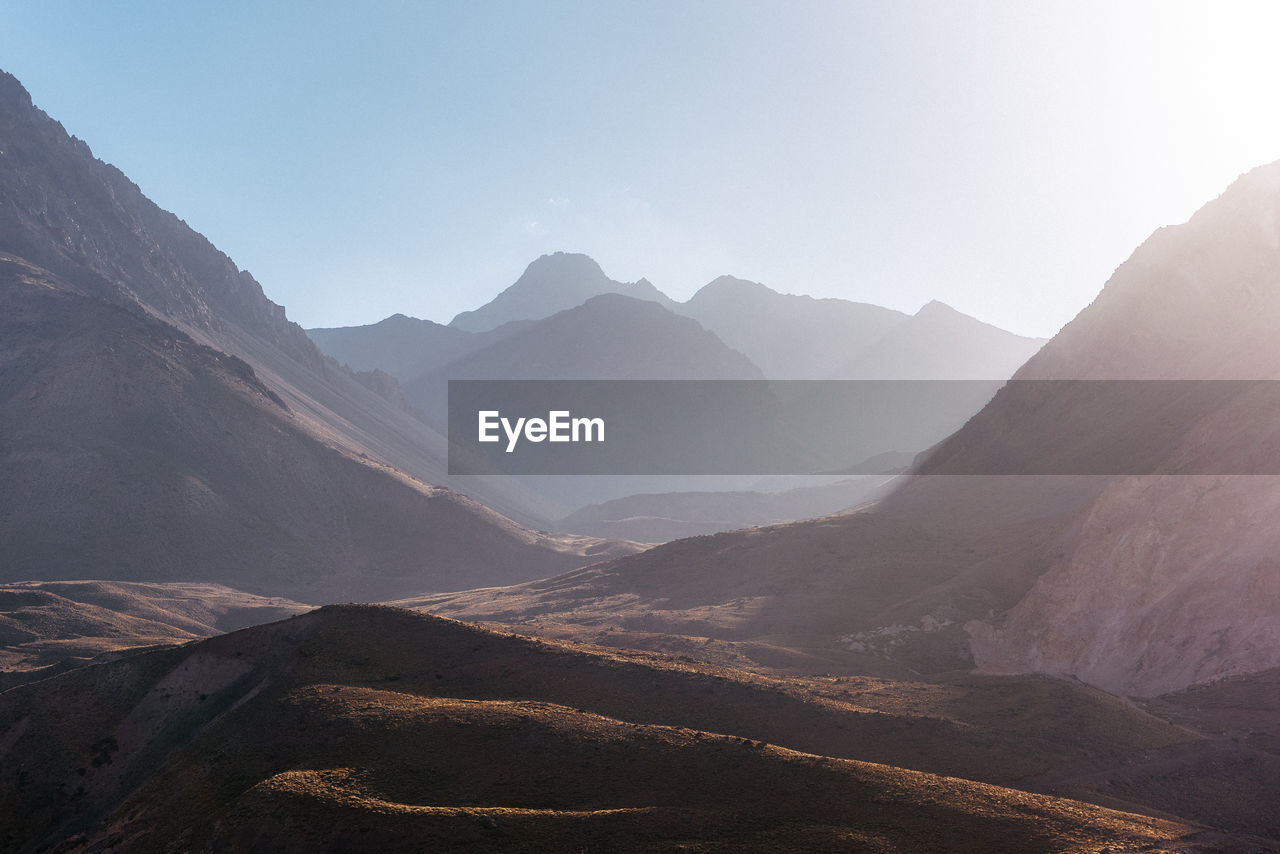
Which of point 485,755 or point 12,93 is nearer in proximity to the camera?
point 485,755

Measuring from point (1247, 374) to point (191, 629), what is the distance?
117518 mm

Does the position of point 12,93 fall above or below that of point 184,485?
above

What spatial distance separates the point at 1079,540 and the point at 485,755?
53.1 metres

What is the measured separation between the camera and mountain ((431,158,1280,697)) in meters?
53.2

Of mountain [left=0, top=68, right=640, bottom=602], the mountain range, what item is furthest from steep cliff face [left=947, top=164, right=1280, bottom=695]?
mountain [left=0, top=68, right=640, bottom=602]

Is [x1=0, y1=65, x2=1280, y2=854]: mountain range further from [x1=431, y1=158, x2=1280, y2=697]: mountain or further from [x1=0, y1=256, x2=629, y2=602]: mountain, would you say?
[x1=0, y1=256, x2=629, y2=602]: mountain

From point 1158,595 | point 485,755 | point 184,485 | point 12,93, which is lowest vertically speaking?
point 485,755

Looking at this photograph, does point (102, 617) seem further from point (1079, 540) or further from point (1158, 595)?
point (1158, 595)

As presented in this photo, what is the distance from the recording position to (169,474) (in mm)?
141125

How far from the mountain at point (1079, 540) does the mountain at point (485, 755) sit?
1332 centimetres

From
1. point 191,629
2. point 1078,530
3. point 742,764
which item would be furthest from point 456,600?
point 742,764

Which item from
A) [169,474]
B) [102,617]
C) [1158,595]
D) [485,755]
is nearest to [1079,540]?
[1158,595]

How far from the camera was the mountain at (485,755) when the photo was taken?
27703mm

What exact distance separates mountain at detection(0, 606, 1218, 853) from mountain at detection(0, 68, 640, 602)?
319 ft
